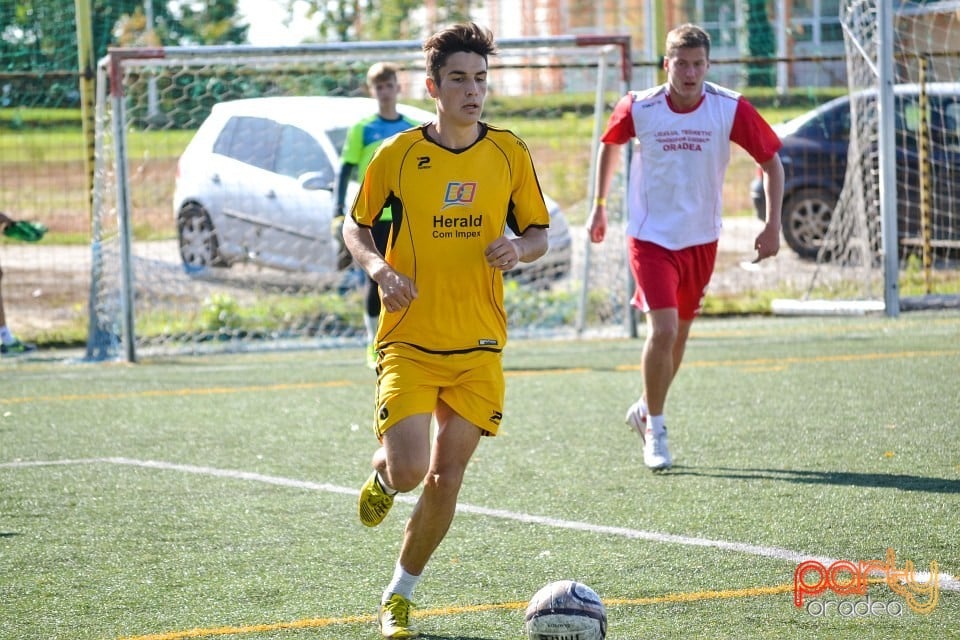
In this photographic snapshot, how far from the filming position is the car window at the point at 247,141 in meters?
12.2

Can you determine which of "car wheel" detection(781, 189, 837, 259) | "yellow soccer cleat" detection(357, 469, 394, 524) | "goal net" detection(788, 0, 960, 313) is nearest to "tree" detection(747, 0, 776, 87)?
"car wheel" detection(781, 189, 837, 259)

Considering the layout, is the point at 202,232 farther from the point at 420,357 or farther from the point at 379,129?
the point at 420,357

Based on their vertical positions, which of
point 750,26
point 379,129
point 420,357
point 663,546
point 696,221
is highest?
point 750,26

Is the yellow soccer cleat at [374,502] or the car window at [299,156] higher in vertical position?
the car window at [299,156]

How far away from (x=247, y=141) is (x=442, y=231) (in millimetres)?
7972

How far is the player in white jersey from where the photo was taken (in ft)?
22.8

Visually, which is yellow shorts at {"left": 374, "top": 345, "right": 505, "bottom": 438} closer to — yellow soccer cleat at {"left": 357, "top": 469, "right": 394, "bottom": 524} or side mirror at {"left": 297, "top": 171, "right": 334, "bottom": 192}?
yellow soccer cleat at {"left": 357, "top": 469, "right": 394, "bottom": 524}

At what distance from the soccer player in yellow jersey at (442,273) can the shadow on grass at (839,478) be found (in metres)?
2.31

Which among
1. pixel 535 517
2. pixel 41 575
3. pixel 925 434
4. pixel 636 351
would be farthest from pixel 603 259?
pixel 41 575

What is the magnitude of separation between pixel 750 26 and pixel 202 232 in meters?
10.0

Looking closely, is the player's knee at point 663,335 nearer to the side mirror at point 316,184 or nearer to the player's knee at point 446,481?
the player's knee at point 446,481

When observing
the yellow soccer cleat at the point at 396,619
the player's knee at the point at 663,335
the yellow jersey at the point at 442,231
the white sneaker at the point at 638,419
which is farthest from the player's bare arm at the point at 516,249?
the white sneaker at the point at 638,419

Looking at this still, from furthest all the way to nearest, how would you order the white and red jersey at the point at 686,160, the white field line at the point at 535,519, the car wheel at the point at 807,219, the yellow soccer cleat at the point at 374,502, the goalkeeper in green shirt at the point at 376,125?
the car wheel at the point at 807,219 < the goalkeeper in green shirt at the point at 376,125 < the white and red jersey at the point at 686,160 < the white field line at the point at 535,519 < the yellow soccer cleat at the point at 374,502

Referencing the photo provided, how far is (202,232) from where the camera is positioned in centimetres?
1251
